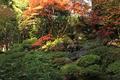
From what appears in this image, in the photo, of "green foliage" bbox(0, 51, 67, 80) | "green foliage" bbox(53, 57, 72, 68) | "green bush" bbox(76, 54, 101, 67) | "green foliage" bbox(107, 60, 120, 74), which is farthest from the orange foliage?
"green foliage" bbox(107, 60, 120, 74)

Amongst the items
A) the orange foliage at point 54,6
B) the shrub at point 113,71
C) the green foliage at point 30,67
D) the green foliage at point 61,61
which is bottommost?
the green foliage at point 30,67

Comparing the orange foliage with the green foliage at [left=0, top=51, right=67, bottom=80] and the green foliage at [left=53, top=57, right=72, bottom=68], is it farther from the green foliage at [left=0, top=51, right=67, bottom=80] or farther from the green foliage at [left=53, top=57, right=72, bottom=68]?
the green foliage at [left=53, top=57, right=72, bottom=68]

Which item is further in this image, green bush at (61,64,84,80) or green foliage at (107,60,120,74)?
green foliage at (107,60,120,74)

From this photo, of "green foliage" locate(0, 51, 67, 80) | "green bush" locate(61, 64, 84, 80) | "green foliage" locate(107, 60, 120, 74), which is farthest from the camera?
"green foliage" locate(0, 51, 67, 80)

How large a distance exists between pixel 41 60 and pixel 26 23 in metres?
10.3

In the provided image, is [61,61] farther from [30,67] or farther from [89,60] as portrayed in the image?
[89,60]

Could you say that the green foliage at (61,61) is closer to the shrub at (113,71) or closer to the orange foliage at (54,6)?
the shrub at (113,71)

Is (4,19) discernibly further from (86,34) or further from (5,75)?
(5,75)

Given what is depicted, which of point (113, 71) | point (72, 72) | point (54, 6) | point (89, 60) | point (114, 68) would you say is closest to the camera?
point (72, 72)

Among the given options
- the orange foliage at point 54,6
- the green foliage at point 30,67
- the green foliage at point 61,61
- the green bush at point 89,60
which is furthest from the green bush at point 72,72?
the orange foliage at point 54,6

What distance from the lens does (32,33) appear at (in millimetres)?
29266

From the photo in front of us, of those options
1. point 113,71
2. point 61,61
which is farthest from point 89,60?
point 61,61

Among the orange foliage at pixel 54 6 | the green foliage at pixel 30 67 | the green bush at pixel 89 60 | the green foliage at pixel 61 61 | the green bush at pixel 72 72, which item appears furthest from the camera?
the orange foliage at pixel 54 6

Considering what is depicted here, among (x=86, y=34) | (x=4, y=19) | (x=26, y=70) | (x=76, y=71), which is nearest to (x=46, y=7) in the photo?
(x=86, y=34)
